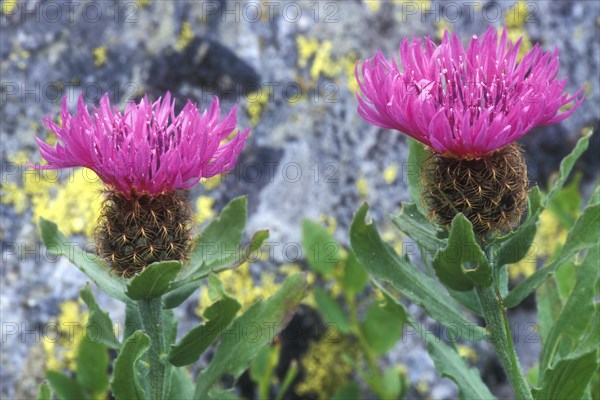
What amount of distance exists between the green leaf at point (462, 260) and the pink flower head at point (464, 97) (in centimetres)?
24

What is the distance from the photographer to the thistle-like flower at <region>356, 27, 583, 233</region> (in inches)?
91.7

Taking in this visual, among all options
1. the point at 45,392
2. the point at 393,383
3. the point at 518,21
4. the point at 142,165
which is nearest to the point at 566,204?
the point at 518,21

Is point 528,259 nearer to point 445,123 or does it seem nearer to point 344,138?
point 344,138

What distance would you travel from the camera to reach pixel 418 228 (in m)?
2.63

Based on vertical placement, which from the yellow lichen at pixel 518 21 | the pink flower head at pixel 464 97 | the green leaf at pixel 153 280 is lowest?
the green leaf at pixel 153 280

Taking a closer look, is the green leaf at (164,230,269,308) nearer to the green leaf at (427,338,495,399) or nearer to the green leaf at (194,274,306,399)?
the green leaf at (194,274,306,399)

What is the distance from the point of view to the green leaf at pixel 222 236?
2.71m

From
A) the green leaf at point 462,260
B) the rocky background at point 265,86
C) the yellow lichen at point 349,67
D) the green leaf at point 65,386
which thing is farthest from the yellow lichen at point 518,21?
the green leaf at point 65,386

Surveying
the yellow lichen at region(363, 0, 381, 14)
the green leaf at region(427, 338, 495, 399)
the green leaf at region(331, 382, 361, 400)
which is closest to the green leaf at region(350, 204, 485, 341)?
the green leaf at region(427, 338, 495, 399)

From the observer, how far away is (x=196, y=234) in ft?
8.96

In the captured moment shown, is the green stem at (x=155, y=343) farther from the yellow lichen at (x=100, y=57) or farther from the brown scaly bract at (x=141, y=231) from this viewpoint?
the yellow lichen at (x=100, y=57)

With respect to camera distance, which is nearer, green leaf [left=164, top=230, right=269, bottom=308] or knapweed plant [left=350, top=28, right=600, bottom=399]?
knapweed plant [left=350, top=28, right=600, bottom=399]

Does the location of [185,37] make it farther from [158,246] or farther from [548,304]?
[548,304]

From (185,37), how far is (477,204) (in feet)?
5.90
